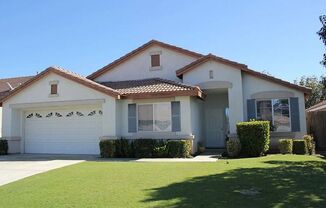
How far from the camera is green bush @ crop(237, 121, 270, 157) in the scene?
17531mm

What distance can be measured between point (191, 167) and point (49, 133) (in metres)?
10.4

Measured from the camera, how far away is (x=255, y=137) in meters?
17.6

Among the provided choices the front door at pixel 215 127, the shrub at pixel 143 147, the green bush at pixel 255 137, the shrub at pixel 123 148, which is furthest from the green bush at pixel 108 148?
the front door at pixel 215 127

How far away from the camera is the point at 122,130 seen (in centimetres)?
1953

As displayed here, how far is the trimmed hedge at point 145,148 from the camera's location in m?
17.8

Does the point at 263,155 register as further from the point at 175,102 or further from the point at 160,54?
the point at 160,54

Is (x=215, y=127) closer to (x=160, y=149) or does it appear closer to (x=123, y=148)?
(x=160, y=149)

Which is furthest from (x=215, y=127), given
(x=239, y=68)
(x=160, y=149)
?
(x=160, y=149)

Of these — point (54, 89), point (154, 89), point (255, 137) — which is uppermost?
point (54, 89)

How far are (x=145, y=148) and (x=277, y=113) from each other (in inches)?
295

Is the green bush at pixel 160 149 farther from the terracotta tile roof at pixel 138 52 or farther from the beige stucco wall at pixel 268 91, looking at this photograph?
the terracotta tile roof at pixel 138 52

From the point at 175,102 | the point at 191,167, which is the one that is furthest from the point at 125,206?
the point at 175,102

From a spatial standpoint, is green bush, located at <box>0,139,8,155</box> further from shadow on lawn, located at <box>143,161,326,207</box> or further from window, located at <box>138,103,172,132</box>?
shadow on lawn, located at <box>143,161,326,207</box>

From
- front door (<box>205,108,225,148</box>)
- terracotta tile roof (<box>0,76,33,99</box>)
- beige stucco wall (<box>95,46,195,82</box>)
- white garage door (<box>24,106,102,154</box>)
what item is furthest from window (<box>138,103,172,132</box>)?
terracotta tile roof (<box>0,76,33,99</box>)
